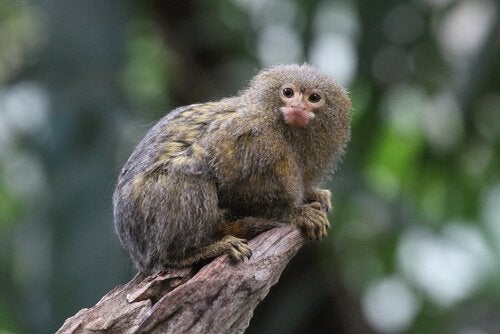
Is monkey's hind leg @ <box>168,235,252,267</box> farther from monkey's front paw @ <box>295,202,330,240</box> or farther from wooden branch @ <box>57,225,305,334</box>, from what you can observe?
monkey's front paw @ <box>295,202,330,240</box>

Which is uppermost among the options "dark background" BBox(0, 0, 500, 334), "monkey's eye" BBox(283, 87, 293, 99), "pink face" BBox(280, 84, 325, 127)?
"monkey's eye" BBox(283, 87, 293, 99)

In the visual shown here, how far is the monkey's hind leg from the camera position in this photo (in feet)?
14.0

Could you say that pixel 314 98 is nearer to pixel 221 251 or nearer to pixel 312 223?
pixel 312 223

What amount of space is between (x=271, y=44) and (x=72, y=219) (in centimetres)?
223

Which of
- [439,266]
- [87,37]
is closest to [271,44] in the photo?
[87,37]

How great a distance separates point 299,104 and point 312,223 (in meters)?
0.52

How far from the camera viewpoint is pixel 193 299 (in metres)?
4.09

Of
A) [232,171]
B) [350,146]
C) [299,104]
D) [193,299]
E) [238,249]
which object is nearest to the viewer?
[193,299]

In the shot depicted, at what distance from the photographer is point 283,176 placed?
15.0 feet

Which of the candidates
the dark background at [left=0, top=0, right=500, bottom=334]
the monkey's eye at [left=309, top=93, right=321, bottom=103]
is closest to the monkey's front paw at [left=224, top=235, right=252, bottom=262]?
the monkey's eye at [left=309, top=93, right=321, bottom=103]

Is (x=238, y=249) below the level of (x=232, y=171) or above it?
below

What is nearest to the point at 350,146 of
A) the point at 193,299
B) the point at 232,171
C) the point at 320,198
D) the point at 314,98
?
the point at 320,198

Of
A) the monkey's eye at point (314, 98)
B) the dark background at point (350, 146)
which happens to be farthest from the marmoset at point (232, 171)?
the dark background at point (350, 146)

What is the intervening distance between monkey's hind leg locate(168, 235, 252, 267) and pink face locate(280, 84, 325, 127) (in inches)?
23.4
